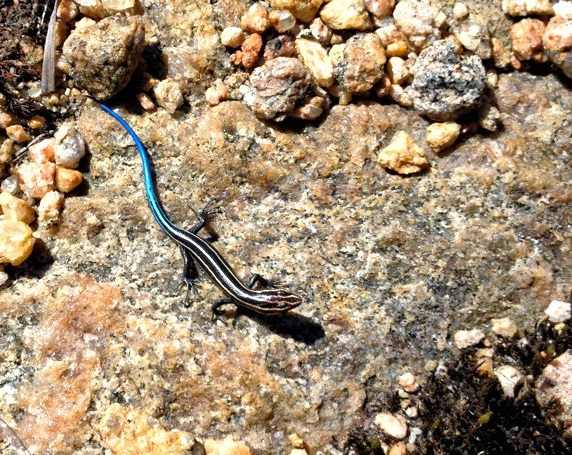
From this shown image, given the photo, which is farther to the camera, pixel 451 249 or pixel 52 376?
pixel 451 249

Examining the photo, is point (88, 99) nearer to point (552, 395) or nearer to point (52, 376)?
point (52, 376)

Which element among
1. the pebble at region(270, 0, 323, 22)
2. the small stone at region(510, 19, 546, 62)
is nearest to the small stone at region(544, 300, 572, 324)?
the small stone at region(510, 19, 546, 62)

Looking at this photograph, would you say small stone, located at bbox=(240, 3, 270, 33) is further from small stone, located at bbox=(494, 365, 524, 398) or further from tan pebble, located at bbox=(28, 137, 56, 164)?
small stone, located at bbox=(494, 365, 524, 398)

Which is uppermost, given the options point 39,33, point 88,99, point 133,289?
point 39,33

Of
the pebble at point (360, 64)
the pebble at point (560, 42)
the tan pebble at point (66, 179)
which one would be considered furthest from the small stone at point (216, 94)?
the pebble at point (560, 42)

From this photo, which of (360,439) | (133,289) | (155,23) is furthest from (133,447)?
(155,23)

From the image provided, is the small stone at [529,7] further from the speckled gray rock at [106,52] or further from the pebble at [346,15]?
the speckled gray rock at [106,52]
